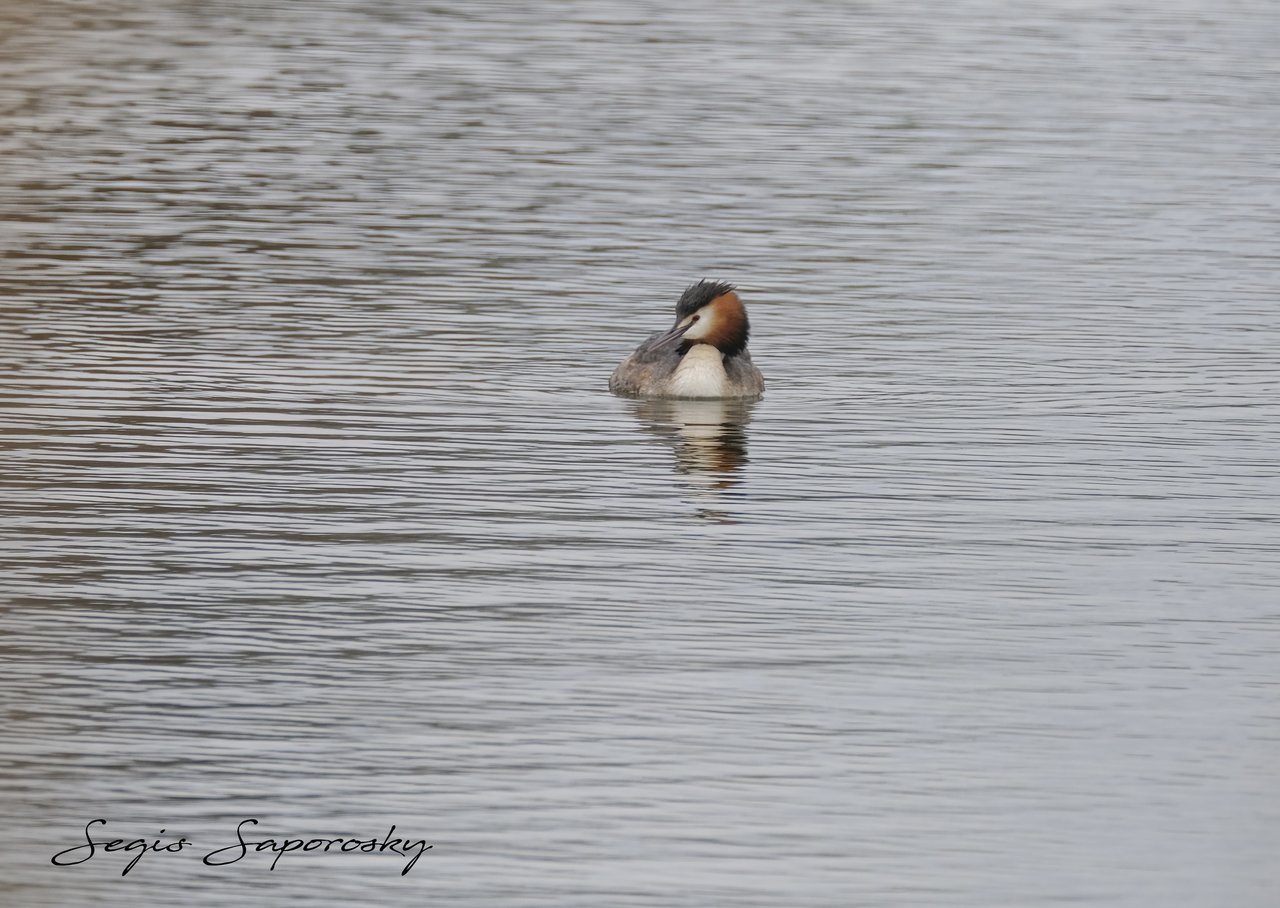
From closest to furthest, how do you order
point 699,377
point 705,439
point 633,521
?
1. point 633,521
2. point 705,439
3. point 699,377

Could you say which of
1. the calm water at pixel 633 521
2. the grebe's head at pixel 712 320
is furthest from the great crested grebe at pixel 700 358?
the calm water at pixel 633 521

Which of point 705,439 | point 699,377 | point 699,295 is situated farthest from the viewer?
point 699,295

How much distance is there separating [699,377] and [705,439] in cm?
141

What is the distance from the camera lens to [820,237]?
25.0 m

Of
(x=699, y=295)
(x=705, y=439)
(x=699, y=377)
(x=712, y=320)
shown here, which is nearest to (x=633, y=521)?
(x=705, y=439)

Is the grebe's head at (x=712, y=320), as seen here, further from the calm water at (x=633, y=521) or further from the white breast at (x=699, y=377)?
the calm water at (x=633, y=521)

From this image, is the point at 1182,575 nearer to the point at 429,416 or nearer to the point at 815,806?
the point at 815,806

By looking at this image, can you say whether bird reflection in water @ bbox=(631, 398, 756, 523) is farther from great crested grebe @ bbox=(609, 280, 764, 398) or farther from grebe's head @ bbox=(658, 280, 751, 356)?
grebe's head @ bbox=(658, 280, 751, 356)

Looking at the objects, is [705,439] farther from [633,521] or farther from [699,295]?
[633,521]

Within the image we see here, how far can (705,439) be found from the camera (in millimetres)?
16250

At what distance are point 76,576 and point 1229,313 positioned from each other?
455 inches

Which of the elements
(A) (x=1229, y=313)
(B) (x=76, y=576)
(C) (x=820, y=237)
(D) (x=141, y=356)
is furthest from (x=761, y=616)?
(C) (x=820, y=237)

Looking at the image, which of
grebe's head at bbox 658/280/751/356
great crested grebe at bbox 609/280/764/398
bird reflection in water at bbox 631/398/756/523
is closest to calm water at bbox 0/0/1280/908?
bird reflection in water at bbox 631/398/756/523

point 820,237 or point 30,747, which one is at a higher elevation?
point 30,747
